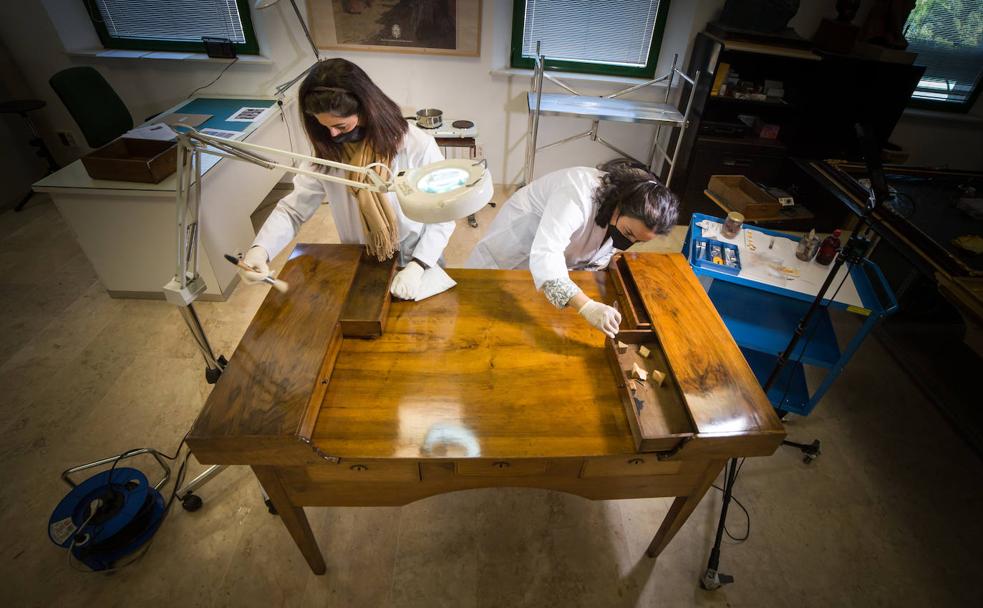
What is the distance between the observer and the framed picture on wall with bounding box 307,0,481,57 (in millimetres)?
3471

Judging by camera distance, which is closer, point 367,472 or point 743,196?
point 367,472

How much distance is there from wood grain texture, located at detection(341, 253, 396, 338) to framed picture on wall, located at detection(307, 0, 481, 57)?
9.04ft

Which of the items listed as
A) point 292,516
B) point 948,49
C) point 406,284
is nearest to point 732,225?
point 406,284

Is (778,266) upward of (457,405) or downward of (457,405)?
downward

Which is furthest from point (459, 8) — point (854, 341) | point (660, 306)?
point (854, 341)

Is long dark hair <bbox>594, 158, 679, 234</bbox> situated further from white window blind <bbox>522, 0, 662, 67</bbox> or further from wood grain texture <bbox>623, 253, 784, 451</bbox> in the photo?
white window blind <bbox>522, 0, 662, 67</bbox>

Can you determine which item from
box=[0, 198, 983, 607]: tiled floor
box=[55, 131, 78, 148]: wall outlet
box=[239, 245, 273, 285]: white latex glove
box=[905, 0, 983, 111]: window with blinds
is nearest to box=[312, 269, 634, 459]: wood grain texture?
box=[239, 245, 273, 285]: white latex glove

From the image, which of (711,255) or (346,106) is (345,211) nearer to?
(346,106)

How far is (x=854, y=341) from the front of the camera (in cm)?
198

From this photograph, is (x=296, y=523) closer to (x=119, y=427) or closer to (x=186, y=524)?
(x=186, y=524)

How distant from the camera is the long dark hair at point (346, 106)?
1405mm

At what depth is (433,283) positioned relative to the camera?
1.64 m

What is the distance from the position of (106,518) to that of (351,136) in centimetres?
163

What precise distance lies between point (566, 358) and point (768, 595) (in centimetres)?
127
